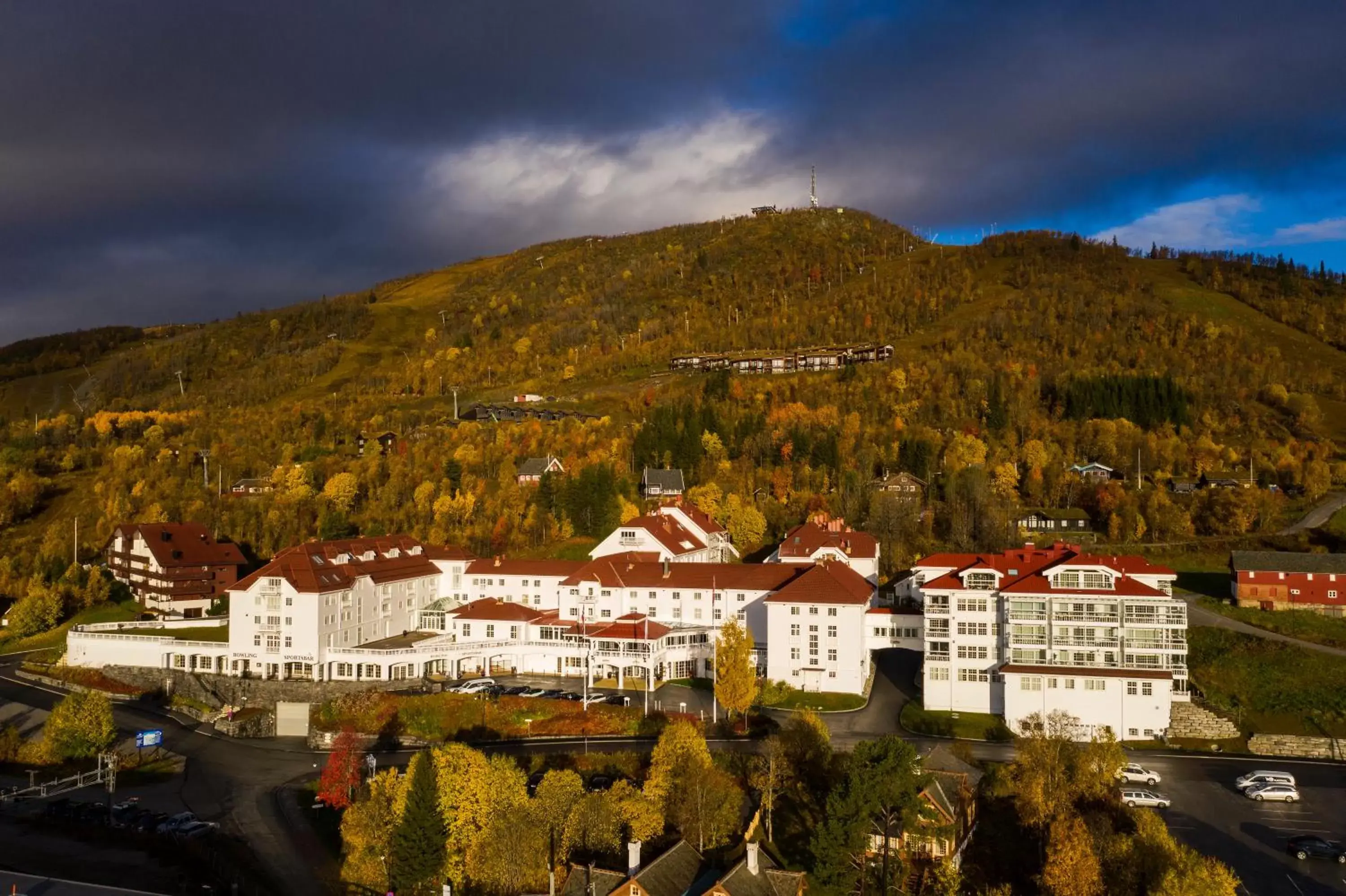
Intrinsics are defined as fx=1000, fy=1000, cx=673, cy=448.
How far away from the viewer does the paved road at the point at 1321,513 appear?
7769cm

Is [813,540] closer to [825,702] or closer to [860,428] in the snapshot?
[825,702]

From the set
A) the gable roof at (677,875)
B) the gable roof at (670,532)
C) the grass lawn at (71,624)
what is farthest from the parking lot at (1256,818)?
the grass lawn at (71,624)

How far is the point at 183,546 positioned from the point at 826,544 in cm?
5084

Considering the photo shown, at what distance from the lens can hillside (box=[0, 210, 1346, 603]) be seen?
86625 mm

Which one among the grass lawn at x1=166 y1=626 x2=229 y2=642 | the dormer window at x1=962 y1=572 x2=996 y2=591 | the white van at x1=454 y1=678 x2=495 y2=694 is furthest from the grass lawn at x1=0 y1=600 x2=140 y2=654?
the dormer window at x1=962 y1=572 x2=996 y2=591

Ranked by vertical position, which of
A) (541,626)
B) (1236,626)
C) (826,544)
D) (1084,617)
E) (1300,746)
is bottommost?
(1300,746)

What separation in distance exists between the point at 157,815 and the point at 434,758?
46.0ft

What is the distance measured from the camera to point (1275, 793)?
39281 millimetres

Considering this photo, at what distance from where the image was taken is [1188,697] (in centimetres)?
4975

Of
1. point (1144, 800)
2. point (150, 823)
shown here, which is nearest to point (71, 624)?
point (150, 823)

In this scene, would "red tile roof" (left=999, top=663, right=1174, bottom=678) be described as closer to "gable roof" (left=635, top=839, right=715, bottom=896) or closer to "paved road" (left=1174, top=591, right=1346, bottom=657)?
"paved road" (left=1174, top=591, right=1346, bottom=657)

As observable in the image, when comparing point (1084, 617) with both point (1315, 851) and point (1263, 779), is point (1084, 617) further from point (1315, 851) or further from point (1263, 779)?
point (1315, 851)

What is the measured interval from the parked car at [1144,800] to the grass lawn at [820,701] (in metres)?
15.8

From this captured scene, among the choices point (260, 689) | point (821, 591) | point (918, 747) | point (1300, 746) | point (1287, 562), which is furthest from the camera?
point (1287, 562)
